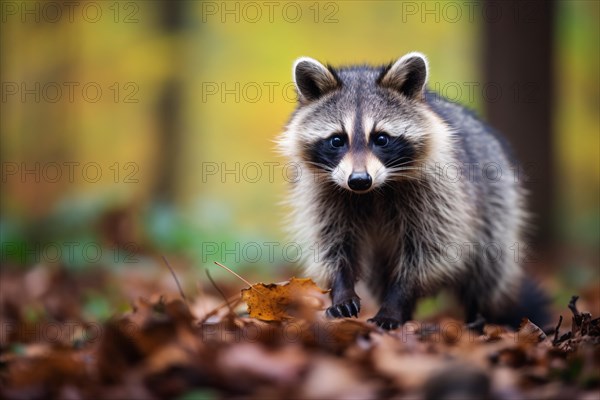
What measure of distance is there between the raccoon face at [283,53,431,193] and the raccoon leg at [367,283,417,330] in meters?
0.86

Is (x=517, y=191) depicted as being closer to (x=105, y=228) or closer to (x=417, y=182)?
(x=417, y=182)

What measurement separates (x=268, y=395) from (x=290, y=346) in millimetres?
626

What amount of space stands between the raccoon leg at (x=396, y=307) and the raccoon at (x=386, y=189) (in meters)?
0.01

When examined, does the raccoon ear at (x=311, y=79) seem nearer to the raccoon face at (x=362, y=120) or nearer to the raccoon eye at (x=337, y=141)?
the raccoon face at (x=362, y=120)

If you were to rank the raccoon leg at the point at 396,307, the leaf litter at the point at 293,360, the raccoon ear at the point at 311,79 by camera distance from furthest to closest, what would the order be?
the raccoon ear at the point at 311,79 < the raccoon leg at the point at 396,307 < the leaf litter at the point at 293,360

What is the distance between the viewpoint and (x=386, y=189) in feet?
19.7

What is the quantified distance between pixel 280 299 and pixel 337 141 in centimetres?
162

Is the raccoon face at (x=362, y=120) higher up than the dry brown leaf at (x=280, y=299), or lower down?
higher up

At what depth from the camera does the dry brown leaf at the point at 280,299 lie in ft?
15.2

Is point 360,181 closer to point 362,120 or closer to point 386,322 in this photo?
point 362,120

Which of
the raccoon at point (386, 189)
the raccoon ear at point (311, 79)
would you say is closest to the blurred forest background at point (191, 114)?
the raccoon at point (386, 189)

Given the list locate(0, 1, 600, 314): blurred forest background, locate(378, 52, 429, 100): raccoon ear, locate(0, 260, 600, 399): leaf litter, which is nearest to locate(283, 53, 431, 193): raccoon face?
locate(378, 52, 429, 100): raccoon ear

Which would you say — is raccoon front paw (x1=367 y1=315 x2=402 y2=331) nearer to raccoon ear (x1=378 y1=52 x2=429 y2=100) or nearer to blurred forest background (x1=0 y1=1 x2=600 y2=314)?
blurred forest background (x1=0 y1=1 x2=600 y2=314)

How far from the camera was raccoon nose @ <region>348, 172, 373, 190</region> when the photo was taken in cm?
529
